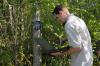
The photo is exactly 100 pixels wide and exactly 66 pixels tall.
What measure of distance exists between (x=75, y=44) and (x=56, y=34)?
7.41 feet

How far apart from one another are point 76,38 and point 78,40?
0.14ft

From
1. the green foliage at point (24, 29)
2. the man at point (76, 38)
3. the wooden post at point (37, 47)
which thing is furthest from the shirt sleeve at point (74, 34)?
the green foliage at point (24, 29)

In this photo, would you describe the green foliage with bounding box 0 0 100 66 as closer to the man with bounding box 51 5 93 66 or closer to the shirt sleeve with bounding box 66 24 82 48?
the man with bounding box 51 5 93 66

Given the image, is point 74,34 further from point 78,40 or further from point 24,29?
point 24,29

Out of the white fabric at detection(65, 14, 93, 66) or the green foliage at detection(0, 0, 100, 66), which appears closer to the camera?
the white fabric at detection(65, 14, 93, 66)

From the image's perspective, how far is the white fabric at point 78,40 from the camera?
4516 millimetres

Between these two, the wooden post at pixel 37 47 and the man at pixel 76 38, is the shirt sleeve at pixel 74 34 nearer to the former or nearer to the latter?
the man at pixel 76 38

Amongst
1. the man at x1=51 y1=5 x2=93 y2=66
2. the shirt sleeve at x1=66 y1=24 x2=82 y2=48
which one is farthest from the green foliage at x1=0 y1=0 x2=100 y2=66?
the shirt sleeve at x1=66 y1=24 x2=82 y2=48

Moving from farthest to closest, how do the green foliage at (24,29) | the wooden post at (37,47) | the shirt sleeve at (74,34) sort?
the green foliage at (24,29) → the wooden post at (37,47) → the shirt sleeve at (74,34)

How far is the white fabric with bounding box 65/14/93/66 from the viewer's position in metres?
4.52

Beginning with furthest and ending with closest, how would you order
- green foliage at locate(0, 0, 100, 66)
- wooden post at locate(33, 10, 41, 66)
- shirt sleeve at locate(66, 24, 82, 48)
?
green foliage at locate(0, 0, 100, 66) → wooden post at locate(33, 10, 41, 66) → shirt sleeve at locate(66, 24, 82, 48)

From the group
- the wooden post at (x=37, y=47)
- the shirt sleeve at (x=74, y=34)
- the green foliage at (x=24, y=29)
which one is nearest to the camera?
the shirt sleeve at (x=74, y=34)

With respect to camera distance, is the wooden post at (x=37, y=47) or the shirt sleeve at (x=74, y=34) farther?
the wooden post at (x=37, y=47)

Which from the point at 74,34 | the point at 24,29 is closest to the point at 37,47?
the point at 74,34
